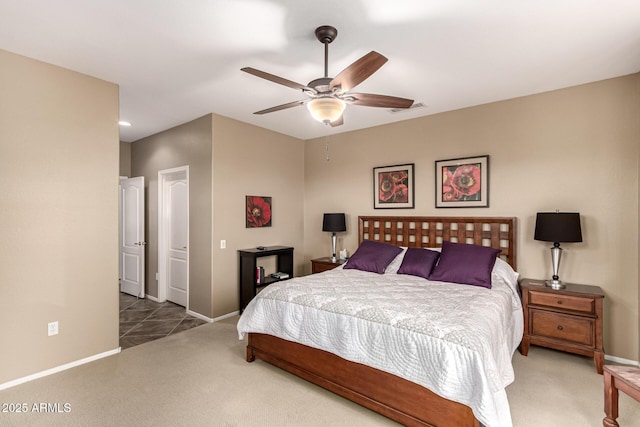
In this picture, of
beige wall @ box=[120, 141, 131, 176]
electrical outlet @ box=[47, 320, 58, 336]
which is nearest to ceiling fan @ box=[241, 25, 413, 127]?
electrical outlet @ box=[47, 320, 58, 336]

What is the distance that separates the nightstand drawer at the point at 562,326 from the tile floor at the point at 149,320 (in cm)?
386

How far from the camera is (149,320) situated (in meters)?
4.34

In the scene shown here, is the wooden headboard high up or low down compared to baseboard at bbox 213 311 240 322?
up

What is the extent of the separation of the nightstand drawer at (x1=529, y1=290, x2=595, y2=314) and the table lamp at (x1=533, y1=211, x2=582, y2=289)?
122mm

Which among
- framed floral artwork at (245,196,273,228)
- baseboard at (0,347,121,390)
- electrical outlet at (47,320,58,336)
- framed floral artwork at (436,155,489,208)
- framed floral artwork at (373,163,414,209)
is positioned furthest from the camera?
framed floral artwork at (245,196,273,228)

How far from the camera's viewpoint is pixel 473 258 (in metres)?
3.40

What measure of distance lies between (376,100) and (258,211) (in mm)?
2897

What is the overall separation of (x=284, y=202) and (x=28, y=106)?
130 inches

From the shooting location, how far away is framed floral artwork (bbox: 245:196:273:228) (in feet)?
15.5

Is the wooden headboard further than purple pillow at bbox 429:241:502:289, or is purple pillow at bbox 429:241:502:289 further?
the wooden headboard

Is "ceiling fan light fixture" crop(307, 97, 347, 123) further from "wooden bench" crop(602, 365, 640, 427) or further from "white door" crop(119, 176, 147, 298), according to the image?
"white door" crop(119, 176, 147, 298)

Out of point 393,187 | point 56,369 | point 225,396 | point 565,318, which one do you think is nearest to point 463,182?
point 393,187

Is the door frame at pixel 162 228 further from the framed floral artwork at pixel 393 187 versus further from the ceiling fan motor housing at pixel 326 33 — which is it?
the ceiling fan motor housing at pixel 326 33

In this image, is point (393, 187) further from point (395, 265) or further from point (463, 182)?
point (395, 265)
